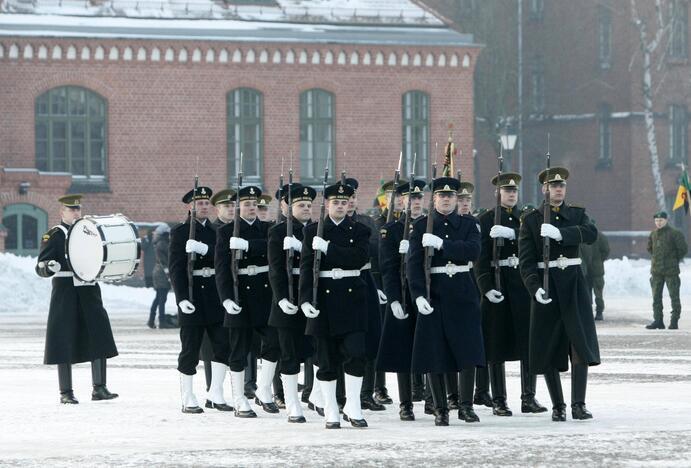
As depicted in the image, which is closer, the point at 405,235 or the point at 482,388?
the point at 405,235

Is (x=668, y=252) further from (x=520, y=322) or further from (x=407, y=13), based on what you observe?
(x=407, y=13)

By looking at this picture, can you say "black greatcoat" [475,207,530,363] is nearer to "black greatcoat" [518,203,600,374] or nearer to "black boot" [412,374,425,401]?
"black greatcoat" [518,203,600,374]

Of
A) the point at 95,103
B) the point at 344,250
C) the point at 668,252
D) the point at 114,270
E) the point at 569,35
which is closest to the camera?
the point at 344,250

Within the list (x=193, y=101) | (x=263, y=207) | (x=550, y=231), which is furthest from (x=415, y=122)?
(x=550, y=231)

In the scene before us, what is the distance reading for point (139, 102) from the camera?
43.2 metres

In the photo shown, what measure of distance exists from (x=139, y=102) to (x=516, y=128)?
22.7 meters

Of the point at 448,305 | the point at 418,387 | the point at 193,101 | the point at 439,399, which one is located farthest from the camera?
the point at 193,101

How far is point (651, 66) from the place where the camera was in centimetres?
5812

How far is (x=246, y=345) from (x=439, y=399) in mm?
2017

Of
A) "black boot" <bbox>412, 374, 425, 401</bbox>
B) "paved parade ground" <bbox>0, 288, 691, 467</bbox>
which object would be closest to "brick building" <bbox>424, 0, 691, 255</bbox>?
"paved parade ground" <bbox>0, 288, 691, 467</bbox>

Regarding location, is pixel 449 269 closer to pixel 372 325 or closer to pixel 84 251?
pixel 372 325

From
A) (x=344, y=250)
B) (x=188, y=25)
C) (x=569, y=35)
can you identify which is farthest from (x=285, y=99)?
(x=344, y=250)

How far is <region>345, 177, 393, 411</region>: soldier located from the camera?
1425 cm

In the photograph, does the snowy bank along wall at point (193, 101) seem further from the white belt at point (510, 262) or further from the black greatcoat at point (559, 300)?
the black greatcoat at point (559, 300)
